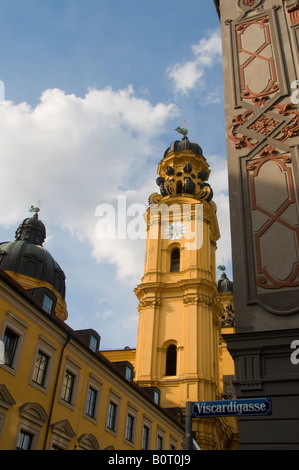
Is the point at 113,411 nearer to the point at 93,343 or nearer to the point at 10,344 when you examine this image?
the point at 93,343

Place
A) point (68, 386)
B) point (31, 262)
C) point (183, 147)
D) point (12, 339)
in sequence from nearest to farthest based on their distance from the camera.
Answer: point (12, 339), point (68, 386), point (31, 262), point (183, 147)

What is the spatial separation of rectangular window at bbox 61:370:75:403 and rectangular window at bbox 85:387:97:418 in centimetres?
145

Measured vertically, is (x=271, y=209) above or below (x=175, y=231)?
below

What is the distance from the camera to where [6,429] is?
17047mm

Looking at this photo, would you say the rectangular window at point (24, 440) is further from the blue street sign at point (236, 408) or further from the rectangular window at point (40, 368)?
the blue street sign at point (236, 408)

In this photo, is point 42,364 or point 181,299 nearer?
point 42,364

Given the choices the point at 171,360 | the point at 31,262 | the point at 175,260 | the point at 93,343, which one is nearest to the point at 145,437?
the point at 93,343

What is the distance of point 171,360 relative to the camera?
133 ft

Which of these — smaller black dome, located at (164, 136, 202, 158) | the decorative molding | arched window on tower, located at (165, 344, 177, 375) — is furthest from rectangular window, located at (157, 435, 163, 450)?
smaller black dome, located at (164, 136, 202, 158)

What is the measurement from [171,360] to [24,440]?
23.7 meters

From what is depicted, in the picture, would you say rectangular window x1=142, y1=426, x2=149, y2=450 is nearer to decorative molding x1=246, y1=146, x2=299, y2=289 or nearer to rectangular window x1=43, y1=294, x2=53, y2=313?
rectangular window x1=43, y1=294, x2=53, y2=313

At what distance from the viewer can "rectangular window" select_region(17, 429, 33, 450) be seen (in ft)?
58.3

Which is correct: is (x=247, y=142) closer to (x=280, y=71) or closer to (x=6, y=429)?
(x=280, y=71)
